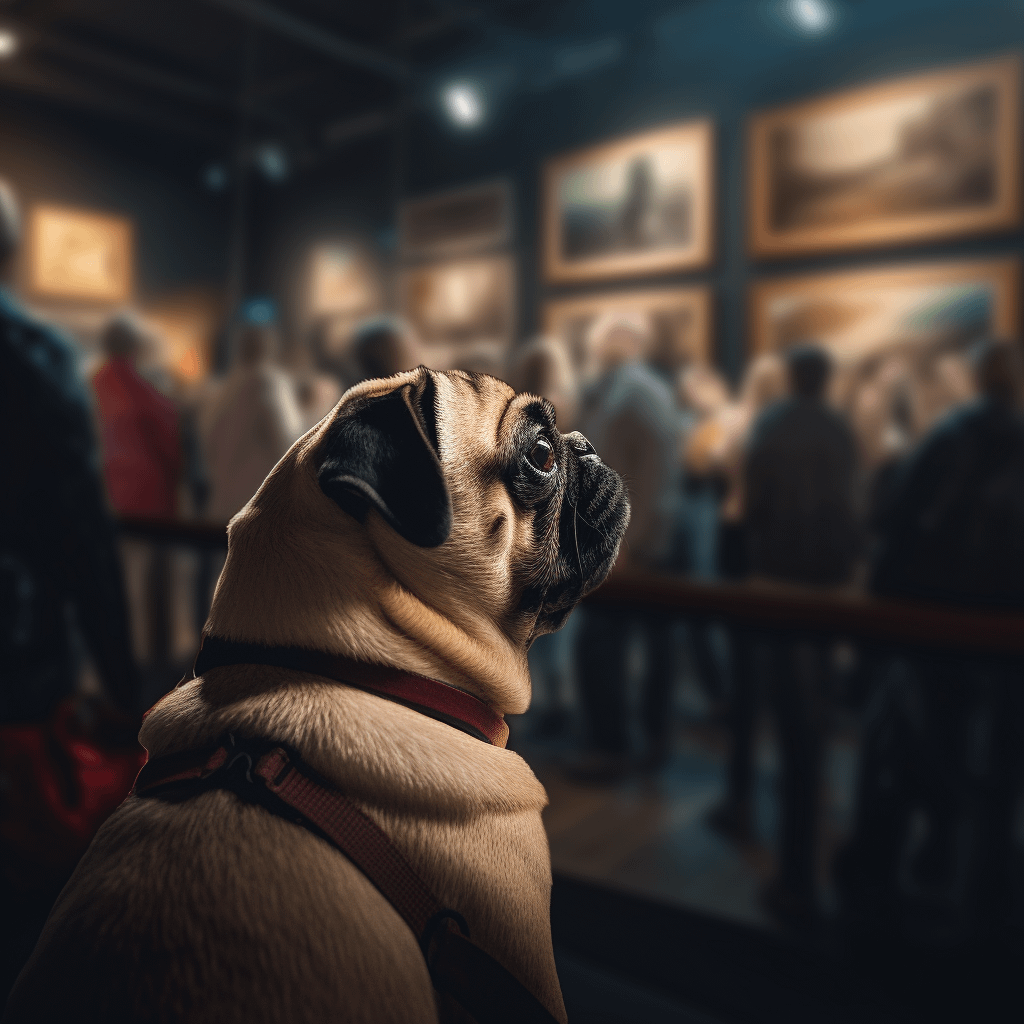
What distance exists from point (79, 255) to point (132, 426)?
2755 mm

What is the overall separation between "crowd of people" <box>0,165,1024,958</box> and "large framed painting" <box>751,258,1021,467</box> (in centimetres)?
54

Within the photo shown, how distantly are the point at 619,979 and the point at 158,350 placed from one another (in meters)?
3.29

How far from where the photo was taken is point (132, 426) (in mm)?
3623

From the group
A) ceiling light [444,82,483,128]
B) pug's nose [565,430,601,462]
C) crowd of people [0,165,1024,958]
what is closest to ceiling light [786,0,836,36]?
ceiling light [444,82,483,128]

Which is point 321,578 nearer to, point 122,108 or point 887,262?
point 887,262

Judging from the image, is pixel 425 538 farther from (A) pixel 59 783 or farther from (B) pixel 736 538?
(B) pixel 736 538

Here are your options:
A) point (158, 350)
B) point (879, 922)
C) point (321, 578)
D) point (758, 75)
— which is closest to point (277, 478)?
point (321, 578)

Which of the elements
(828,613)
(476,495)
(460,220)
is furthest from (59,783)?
(460,220)

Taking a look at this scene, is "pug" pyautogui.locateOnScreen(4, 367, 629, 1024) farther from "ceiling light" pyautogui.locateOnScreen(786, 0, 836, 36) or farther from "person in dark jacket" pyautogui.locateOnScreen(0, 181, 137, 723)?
"ceiling light" pyautogui.locateOnScreen(786, 0, 836, 36)

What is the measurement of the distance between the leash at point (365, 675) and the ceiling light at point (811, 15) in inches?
218

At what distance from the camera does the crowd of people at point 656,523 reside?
166 cm

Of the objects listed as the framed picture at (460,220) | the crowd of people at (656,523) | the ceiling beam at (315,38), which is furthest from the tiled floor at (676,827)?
the ceiling beam at (315,38)

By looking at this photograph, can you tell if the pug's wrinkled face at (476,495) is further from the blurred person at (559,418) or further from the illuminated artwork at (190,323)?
the illuminated artwork at (190,323)

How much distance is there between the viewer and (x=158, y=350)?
12.5 ft
